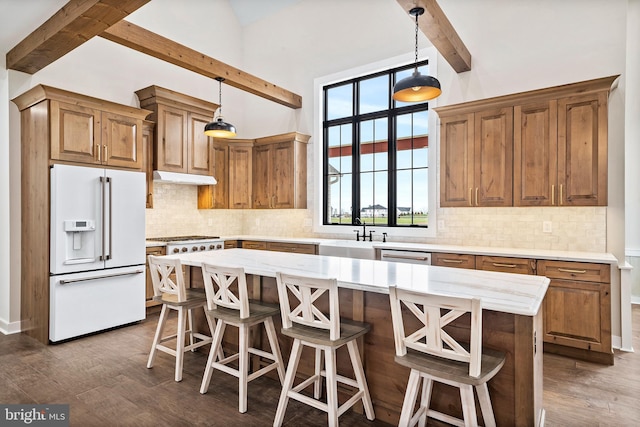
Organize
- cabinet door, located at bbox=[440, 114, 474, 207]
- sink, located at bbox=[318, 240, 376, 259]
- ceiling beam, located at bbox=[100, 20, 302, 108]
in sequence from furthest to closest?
sink, located at bbox=[318, 240, 376, 259]
cabinet door, located at bbox=[440, 114, 474, 207]
ceiling beam, located at bbox=[100, 20, 302, 108]

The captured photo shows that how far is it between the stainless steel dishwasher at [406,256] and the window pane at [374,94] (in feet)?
7.07

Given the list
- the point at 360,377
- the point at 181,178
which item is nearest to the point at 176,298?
the point at 360,377

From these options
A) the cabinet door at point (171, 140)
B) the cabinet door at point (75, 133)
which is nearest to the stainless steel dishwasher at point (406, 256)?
the cabinet door at point (171, 140)

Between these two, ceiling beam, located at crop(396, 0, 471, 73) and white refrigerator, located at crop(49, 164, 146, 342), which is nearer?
ceiling beam, located at crop(396, 0, 471, 73)

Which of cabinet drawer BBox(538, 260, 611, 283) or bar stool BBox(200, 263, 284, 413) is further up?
cabinet drawer BBox(538, 260, 611, 283)

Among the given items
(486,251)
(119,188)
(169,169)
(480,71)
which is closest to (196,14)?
(169,169)

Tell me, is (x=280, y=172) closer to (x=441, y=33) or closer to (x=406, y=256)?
(x=406, y=256)

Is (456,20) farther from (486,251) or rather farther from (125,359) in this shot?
(125,359)

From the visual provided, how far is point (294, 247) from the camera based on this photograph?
5254mm

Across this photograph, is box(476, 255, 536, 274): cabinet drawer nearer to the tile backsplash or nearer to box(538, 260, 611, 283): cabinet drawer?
box(538, 260, 611, 283): cabinet drawer

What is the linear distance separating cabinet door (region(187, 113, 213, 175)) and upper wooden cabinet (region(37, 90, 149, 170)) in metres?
1.01

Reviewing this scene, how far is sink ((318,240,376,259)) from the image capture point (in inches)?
177

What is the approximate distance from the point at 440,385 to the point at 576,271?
6.67ft

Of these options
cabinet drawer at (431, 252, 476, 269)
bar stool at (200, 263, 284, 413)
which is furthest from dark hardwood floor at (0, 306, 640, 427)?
cabinet drawer at (431, 252, 476, 269)
